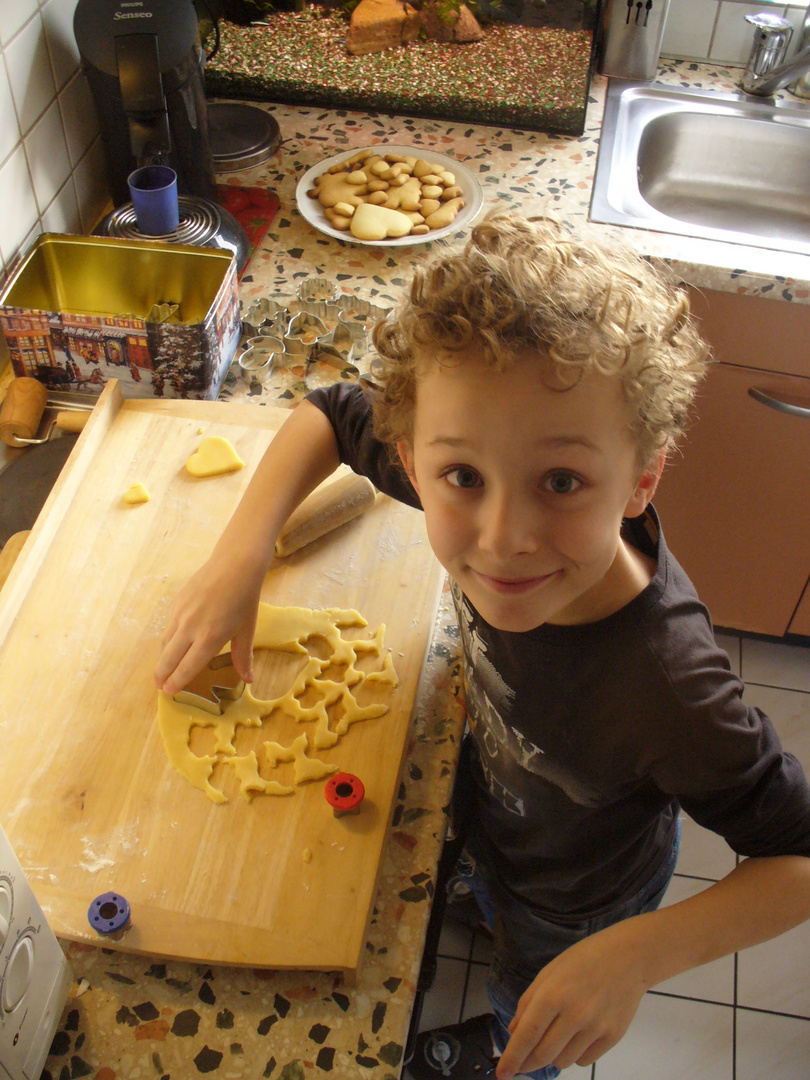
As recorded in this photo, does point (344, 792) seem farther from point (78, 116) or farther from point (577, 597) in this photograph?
point (78, 116)

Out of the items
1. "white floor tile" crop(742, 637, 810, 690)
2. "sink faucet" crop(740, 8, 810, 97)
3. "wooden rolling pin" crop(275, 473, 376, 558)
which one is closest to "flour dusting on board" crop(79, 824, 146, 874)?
"wooden rolling pin" crop(275, 473, 376, 558)

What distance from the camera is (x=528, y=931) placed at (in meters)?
0.92

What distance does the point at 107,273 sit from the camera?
1.12 m

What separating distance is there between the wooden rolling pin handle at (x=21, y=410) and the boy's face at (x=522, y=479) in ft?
1.93

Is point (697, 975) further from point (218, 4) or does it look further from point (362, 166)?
point (218, 4)

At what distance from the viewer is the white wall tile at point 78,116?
3.97 ft

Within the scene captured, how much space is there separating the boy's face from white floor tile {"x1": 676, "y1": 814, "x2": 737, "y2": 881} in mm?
1177

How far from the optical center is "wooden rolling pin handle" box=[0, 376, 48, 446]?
1001 millimetres

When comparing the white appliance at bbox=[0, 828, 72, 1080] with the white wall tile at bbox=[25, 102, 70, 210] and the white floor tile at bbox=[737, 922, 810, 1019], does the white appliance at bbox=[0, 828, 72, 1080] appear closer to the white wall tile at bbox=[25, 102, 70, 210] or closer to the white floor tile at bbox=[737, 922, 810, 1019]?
the white wall tile at bbox=[25, 102, 70, 210]

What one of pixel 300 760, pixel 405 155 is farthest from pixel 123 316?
pixel 405 155

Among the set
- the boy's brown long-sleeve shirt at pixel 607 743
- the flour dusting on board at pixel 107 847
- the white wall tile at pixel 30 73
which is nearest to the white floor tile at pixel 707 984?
the boy's brown long-sleeve shirt at pixel 607 743

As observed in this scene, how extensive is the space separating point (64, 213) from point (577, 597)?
3.24 feet

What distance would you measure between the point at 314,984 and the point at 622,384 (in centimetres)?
49

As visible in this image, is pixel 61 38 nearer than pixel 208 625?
No
